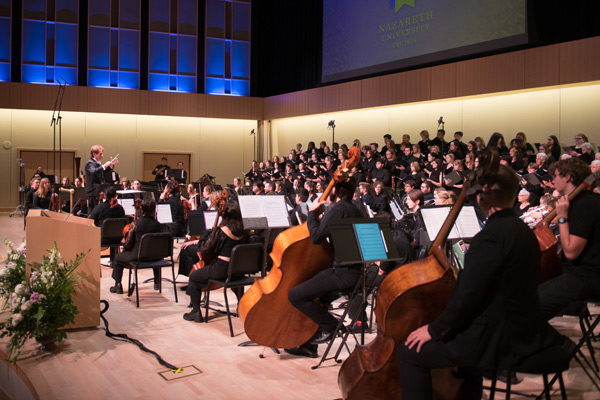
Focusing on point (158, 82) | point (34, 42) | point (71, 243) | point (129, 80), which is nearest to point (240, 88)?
point (158, 82)

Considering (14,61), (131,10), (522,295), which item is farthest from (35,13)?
(522,295)

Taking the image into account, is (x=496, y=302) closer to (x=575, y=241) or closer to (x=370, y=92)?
(x=575, y=241)

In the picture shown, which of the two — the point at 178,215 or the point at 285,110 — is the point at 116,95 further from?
the point at 178,215

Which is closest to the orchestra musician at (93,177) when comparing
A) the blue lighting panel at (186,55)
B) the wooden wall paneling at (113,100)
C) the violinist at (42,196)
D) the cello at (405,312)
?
the violinist at (42,196)

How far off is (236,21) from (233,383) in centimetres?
1777

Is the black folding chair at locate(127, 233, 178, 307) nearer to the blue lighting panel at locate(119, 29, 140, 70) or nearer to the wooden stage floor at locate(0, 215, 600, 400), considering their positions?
the wooden stage floor at locate(0, 215, 600, 400)

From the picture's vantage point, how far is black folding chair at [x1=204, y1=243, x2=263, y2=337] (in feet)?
15.9

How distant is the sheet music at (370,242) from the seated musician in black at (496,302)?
53.2 inches

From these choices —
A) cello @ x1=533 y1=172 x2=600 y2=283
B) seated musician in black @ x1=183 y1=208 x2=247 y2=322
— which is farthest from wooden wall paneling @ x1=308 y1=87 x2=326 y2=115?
cello @ x1=533 y1=172 x2=600 y2=283

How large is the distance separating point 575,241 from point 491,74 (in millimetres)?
9644

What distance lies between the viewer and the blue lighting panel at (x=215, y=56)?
63.4ft

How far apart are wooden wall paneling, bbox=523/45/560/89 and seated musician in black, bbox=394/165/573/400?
9.83 m

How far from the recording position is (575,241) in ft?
10.5

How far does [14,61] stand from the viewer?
1712 centimetres
